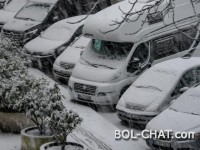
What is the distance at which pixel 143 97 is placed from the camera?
48.3 ft

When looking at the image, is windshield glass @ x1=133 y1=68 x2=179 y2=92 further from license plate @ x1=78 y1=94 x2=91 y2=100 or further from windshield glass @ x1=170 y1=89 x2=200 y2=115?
license plate @ x1=78 y1=94 x2=91 y2=100

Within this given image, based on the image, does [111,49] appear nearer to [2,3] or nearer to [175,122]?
[175,122]

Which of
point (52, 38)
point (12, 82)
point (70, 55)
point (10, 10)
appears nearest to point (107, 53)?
point (70, 55)

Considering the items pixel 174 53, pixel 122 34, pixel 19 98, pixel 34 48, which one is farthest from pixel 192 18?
pixel 19 98

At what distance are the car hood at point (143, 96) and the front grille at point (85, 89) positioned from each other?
1258 millimetres

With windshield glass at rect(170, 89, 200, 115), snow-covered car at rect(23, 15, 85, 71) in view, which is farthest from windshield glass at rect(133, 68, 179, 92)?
snow-covered car at rect(23, 15, 85, 71)

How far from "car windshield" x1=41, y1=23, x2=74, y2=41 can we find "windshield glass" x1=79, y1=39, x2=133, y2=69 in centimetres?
279

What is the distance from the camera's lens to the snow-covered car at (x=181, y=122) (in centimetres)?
1234

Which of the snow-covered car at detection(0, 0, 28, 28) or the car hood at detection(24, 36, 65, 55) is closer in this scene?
the car hood at detection(24, 36, 65, 55)

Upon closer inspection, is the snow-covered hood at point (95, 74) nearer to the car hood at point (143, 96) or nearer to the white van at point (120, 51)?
the white van at point (120, 51)

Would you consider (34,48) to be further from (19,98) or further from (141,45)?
(19,98)

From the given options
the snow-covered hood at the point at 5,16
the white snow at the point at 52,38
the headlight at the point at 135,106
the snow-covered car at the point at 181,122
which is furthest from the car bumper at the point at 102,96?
the snow-covered hood at the point at 5,16

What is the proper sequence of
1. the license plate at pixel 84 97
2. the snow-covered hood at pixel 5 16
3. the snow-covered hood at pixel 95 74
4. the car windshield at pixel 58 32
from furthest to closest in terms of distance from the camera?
the snow-covered hood at pixel 5 16 → the car windshield at pixel 58 32 → the license plate at pixel 84 97 → the snow-covered hood at pixel 95 74

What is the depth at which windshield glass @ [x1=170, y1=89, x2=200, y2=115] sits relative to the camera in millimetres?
13227
